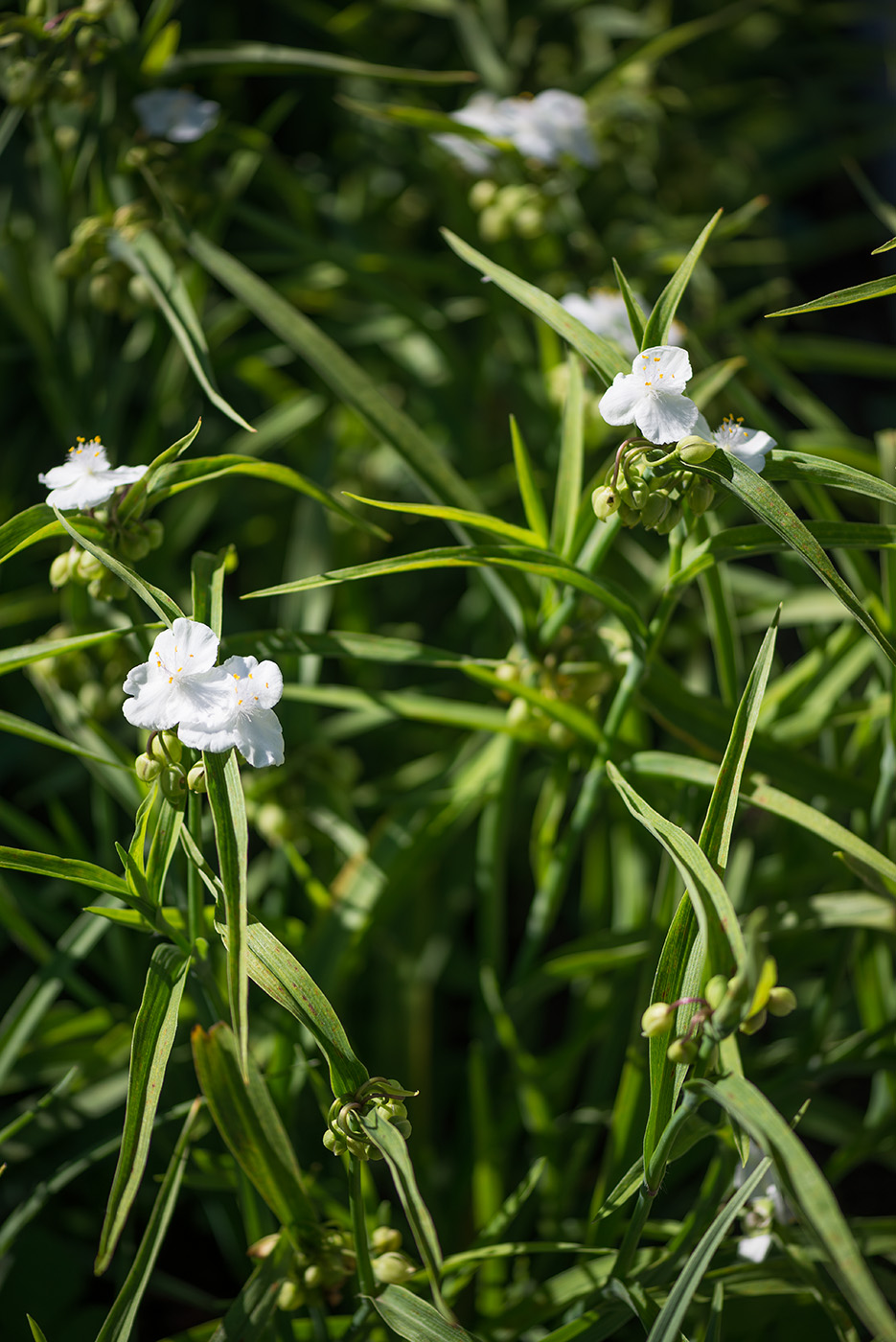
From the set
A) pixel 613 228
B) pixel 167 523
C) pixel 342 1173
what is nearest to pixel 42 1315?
pixel 342 1173

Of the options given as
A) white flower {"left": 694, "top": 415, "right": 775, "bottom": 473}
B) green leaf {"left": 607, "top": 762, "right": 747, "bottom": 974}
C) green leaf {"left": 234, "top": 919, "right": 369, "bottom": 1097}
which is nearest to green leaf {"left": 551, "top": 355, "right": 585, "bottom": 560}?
white flower {"left": 694, "top": 415, "right": 775, "bottom": 473}

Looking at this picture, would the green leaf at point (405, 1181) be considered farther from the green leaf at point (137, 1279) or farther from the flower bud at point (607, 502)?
the flower bud at point (607, 502)

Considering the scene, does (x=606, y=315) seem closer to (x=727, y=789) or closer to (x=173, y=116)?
(x=173, y=116)

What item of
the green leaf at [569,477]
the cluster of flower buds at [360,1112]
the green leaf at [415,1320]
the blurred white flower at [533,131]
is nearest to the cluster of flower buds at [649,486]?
the green leaf at [569,477]

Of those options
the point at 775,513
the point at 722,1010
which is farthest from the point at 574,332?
the point at 722,1010

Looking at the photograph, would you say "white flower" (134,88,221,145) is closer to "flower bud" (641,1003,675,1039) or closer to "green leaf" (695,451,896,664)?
"green leaf" (695,451,896,664)

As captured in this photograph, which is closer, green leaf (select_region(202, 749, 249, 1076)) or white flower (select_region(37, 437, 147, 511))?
green leaf (select_region(202, 749, 249, 1076))
